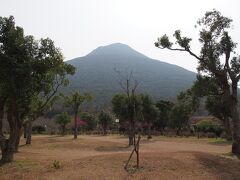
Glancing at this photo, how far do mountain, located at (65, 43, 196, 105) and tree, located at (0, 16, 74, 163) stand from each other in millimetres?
77801

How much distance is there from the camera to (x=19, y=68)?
18125mm

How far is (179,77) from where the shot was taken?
488 ft

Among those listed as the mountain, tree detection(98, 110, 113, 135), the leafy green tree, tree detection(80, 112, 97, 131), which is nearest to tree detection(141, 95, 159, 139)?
tree detection(98, 110, 113, 135)

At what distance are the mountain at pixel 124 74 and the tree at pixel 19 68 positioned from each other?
255 feet

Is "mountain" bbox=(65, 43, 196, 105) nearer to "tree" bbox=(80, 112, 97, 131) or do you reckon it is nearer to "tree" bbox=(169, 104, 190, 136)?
"tree" bbox=(80, 112, 97, 131)

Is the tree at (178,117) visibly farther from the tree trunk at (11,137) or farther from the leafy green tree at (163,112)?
the tree trunk at (11,137)

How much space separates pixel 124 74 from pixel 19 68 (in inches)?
3254

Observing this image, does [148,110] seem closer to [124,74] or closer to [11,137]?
[11,137]

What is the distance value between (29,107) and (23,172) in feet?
17.1

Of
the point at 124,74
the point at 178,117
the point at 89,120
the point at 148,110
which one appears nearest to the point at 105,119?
the point at 178,117

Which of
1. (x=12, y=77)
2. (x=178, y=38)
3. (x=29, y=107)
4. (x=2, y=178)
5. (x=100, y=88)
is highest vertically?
(x=100, y=88)

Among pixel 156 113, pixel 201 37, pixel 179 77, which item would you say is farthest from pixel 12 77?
pixel 179 77

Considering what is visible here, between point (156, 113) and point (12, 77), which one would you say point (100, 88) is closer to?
point (156, 113)

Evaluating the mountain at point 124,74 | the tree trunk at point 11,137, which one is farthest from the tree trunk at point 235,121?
the mountain at point 124,74
